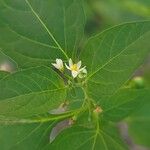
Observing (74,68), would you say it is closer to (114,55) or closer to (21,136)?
(114,55)

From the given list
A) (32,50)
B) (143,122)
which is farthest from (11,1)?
(143,122)

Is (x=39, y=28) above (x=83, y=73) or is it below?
above

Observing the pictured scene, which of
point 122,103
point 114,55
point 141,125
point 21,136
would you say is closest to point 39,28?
point 114,55

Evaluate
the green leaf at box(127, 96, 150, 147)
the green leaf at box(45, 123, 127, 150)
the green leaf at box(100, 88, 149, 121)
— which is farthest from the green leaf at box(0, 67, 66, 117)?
the green leaf at box(127, 96, 150, 147)

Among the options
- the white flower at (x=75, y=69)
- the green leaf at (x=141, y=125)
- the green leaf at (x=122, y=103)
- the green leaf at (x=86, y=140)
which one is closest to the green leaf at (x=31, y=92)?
the white flower at (x=75, y=69)

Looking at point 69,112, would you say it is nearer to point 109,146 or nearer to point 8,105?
point 109,146
